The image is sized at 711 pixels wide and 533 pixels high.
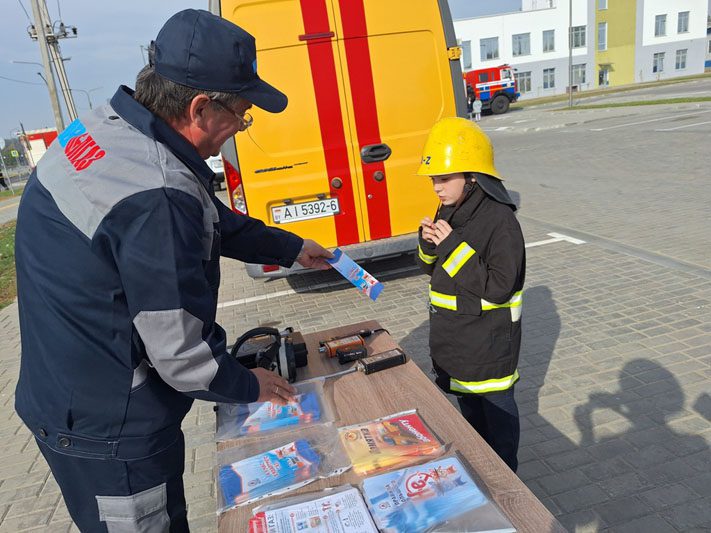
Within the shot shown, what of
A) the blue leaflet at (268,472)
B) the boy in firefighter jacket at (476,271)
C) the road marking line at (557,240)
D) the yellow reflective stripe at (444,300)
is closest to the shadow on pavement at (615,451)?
the boy in firefighter jacket at (476,271)

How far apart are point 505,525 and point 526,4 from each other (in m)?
63.8

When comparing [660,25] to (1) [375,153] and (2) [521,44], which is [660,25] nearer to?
(2) [521,44]

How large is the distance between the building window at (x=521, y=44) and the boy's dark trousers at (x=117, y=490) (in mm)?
53435

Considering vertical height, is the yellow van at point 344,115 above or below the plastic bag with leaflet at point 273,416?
above

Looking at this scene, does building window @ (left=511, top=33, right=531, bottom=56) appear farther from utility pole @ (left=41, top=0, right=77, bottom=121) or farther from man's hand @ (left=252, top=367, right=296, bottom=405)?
man's hand @ (left=252, top=367, right=296, bottom=405)

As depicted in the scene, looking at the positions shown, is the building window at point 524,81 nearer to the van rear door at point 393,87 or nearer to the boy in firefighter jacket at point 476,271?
the van rear door at point 393,87

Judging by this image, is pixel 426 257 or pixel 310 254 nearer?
pixel 310 254

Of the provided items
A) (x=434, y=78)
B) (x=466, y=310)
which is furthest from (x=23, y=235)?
(x=434, y=78)

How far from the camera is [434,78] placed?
505 cm

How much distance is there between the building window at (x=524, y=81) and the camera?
49.3 meters

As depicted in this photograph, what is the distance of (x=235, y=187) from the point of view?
16.2 ft

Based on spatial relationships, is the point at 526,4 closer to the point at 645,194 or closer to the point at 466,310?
the point at 645,194

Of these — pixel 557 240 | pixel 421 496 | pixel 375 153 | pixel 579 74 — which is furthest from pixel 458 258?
pixel 579 74

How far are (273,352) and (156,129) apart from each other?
1042 millimetres
